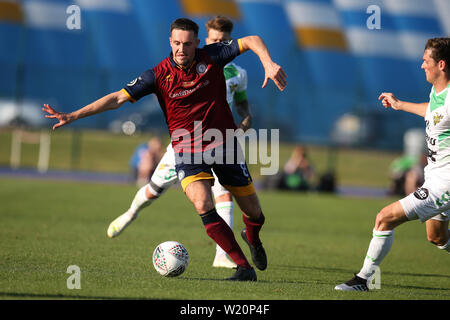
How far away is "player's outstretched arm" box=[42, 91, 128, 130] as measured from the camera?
614 centimetres

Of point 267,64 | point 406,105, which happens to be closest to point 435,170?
point 406,105

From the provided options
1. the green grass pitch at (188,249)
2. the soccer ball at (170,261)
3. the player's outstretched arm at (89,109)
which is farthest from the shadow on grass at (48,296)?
the player's outstretched arm at (89,109)

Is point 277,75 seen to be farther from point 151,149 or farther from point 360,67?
point 360,67

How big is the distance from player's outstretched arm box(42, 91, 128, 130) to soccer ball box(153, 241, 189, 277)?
1479 millimetres

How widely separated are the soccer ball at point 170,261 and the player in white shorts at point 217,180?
1111 mm

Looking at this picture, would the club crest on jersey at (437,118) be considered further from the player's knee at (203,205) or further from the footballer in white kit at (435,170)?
the player's knee at (203,205)

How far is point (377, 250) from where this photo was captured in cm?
618

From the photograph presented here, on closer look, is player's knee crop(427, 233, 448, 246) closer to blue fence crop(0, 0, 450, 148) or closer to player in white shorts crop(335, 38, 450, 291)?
player in white shorts crop(335, 38, 450, 291)

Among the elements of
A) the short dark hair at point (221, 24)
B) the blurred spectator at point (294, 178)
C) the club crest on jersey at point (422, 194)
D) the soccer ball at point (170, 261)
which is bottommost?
the soccer ball at point (170, 261)

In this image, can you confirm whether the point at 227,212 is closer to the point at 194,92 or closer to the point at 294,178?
the point at 194,92

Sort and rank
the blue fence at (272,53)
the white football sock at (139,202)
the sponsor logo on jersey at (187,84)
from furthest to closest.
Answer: the blue fence at (272,53) → the white football sock at (139,202) → the sponsor logo on jersey at (187,84)

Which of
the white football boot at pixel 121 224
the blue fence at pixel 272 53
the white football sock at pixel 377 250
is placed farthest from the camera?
the blue fence at pixel 272 53

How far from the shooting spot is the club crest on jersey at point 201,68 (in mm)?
6500

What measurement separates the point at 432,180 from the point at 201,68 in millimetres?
2390
